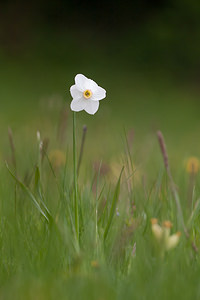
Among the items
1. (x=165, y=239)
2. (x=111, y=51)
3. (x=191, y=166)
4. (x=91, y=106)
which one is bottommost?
(x=165, y=239)

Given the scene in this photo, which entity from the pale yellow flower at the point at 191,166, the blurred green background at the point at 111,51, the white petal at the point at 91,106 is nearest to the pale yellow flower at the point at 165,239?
the white petal at the point at 91,106

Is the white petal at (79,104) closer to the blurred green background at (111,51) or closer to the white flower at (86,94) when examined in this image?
the white flower at (86,94)

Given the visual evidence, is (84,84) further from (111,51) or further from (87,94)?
(111,51)

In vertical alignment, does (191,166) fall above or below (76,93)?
above

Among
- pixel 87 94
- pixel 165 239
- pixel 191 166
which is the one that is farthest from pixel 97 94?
pixel 191 166

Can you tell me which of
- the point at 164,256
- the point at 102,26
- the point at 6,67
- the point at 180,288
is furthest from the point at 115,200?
the point at 102,26

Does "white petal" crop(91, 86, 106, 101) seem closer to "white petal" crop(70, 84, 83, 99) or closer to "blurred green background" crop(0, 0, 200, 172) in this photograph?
"white petal" crop(70, 84, 83, 99)

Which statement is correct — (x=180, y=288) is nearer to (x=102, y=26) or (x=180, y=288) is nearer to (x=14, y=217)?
(x=14, y=217)
